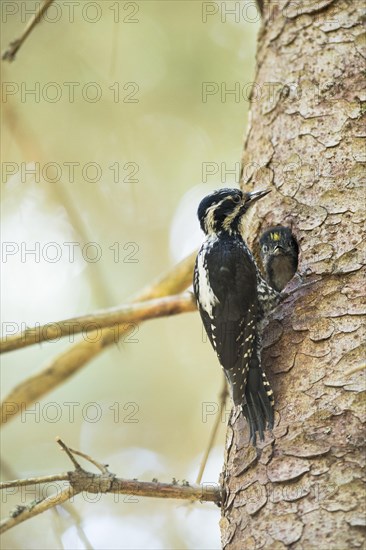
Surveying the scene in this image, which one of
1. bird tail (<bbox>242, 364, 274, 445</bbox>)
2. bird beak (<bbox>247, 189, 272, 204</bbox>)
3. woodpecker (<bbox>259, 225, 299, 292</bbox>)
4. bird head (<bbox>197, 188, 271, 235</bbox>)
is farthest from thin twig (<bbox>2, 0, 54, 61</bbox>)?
bird tail (<bbox>242, 364, 274, 445</bbox>)

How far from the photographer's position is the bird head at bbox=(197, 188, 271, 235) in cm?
407

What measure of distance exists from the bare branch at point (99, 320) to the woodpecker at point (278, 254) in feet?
1.63

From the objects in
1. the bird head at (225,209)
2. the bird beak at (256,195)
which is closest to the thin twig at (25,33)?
the bird head at (225,209)

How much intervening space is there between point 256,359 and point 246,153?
142cm

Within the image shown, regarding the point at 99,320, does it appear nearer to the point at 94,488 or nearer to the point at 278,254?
the point at 278,254

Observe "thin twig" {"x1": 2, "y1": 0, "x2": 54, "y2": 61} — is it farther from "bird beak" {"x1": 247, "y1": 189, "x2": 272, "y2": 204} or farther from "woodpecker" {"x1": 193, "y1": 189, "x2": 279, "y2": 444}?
"bird beak" {"x1": 247, "y1": 189, "x2": 272, "y2": 204}

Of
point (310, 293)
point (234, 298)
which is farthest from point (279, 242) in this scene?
point (310, 293)

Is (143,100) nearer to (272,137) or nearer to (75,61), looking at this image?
(75,61)

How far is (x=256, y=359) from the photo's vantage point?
11.6 ft

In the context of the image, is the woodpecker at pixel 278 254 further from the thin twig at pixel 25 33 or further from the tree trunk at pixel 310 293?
the thin twig at pixel 25 33

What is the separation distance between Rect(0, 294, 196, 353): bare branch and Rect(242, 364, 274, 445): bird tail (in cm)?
83

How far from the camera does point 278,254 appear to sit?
4070mm

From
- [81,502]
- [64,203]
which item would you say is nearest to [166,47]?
[64,203]

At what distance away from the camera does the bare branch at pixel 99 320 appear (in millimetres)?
3936
